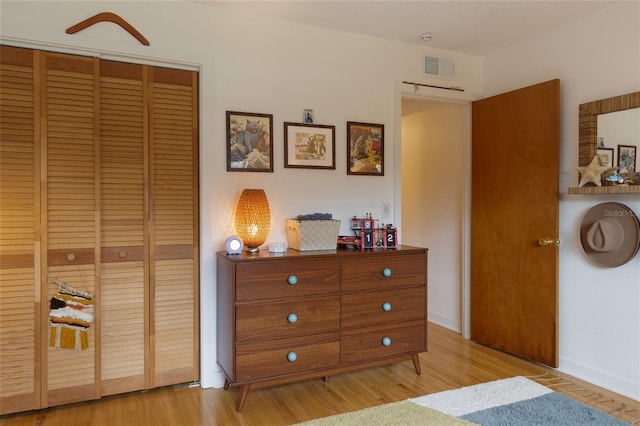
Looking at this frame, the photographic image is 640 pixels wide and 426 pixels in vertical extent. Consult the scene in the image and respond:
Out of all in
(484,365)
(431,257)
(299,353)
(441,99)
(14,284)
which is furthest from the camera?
(431,257)

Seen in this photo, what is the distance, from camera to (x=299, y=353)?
251 centimetres

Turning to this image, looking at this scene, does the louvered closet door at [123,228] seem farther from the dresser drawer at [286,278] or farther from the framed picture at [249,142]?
the dresser drawer at [286,278]

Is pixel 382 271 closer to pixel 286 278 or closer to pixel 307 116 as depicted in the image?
pixel 286 278

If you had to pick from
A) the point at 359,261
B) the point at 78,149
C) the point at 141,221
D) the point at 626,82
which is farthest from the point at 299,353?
the point at 626,82

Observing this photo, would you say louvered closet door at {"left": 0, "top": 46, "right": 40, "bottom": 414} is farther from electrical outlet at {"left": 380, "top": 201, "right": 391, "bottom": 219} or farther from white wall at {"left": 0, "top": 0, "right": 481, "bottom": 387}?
electrical outlet at {"left": 380, "top": 201, "right": 391, "bottom": 219}

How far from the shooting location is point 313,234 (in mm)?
2713

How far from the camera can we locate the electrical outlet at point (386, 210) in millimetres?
3256

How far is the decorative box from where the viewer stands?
269cm

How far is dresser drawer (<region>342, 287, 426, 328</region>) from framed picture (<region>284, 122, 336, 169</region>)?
0.96 meters

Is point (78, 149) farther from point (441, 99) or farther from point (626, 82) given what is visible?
point (626, 82)

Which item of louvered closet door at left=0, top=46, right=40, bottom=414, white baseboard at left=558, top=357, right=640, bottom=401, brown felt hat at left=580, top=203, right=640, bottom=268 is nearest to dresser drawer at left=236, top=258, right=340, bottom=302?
louvered closet door at left=0, top=46, right=40, bottom=414

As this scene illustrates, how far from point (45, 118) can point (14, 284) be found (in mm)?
917

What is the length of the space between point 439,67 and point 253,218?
2.04 m

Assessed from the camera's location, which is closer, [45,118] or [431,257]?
[45,118]
